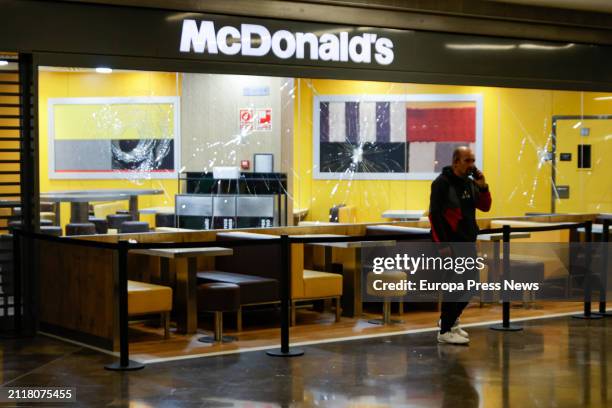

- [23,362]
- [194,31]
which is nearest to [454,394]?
[23,362]

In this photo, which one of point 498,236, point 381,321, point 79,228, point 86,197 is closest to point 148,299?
point 79,228

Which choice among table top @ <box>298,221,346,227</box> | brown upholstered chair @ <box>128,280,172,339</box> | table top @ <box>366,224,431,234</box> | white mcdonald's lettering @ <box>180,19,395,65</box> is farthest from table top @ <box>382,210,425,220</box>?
brown upholstered chair @ <box>128,280,172,339</box>

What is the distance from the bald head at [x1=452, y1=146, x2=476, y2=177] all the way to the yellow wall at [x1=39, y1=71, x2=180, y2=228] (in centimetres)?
325

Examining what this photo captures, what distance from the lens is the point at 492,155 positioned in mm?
12609

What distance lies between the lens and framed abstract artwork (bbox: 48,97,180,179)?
9820 mm

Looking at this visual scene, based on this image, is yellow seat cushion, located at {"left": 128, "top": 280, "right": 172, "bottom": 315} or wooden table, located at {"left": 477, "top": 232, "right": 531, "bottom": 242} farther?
wooden table, located at {"left": 477, "top": 232, "right": 531, "bottom": 242}

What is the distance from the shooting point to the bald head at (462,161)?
27.8ft

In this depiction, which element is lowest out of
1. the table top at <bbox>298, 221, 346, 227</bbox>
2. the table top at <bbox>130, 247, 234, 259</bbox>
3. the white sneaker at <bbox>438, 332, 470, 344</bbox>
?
the white sneaker at <bbox>438, 332, 470, 344</bbox>

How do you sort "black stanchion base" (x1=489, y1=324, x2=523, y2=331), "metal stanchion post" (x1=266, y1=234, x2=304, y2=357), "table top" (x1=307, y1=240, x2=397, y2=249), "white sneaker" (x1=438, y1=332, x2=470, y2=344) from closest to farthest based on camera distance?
"metal stanchion post" (x1=266, y1=234, x2=304, y2=357) < "white sneaker" (x1=438, y1=332, x2=470, y2=344) < "table top" (x1=307, y1=240, x2=397, y2=249) < "black stanchion base" (x1=489, y1=324, x2=523, y2=331)

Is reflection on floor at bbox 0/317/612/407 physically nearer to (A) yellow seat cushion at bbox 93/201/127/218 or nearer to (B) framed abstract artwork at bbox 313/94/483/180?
(A) yellow seat cushion at bbox 93/201/127/218

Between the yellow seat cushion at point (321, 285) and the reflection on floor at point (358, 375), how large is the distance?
1158 mm

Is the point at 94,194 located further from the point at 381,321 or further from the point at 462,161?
the point at 462,161

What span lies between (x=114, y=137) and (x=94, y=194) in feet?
2.08

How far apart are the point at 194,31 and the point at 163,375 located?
4.04m
